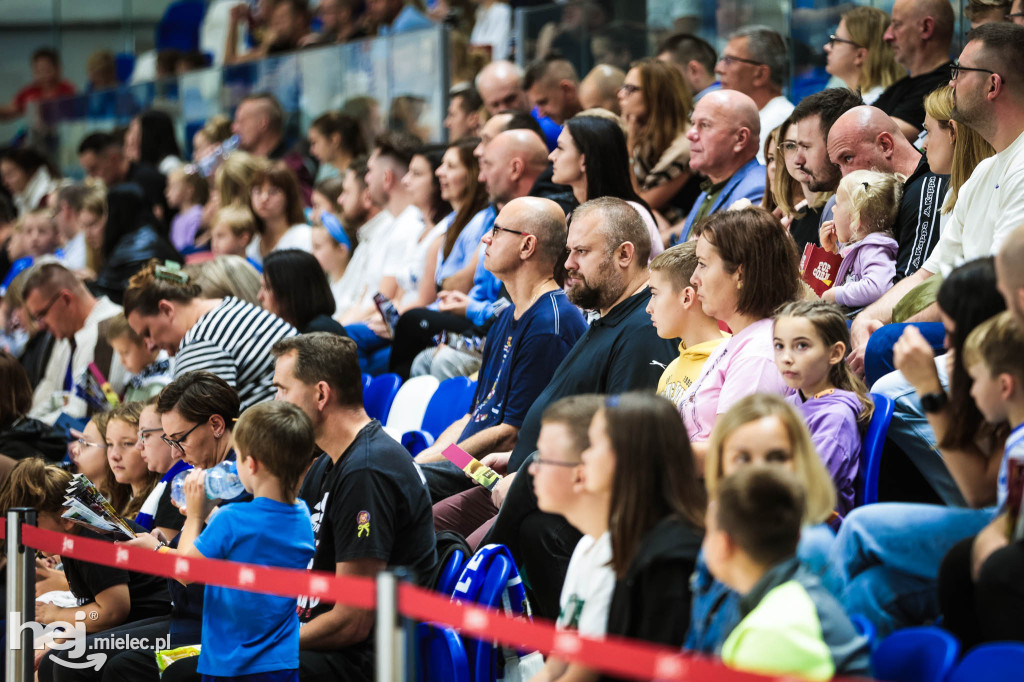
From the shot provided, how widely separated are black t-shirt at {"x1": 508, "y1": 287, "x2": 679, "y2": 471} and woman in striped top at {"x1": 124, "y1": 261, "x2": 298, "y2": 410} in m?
1.49

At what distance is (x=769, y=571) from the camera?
7.79 ft

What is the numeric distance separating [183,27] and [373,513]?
37.9 ft

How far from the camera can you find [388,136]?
7598mm

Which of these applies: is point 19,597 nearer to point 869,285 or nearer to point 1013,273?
point 1013,273

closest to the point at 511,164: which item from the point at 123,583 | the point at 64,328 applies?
the point at 64,328

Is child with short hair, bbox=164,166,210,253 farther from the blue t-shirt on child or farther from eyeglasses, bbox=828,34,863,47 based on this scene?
the blue t-shirt on child

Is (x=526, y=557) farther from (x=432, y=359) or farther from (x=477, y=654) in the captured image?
(x=432, y=359)

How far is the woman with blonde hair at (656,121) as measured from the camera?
6.28 metres

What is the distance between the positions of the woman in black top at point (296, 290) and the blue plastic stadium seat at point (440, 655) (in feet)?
8.28

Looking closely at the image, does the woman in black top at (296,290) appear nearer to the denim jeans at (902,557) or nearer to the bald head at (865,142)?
the bald head at (865,142)

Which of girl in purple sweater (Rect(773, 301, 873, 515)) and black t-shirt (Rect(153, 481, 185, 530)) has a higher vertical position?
girl in purple sweater (Rect(773, 301, 873, 515))

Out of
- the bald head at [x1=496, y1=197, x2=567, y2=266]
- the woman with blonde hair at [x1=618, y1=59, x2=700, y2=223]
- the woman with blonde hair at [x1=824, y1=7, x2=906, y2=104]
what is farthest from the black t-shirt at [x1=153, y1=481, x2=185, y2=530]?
the woman with blonde hair at [x1=824, y1=7, x2=906, y2=104]

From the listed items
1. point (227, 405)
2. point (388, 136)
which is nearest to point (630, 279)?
point (227, 405)

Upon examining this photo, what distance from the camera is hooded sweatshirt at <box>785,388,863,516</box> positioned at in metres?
3.29
